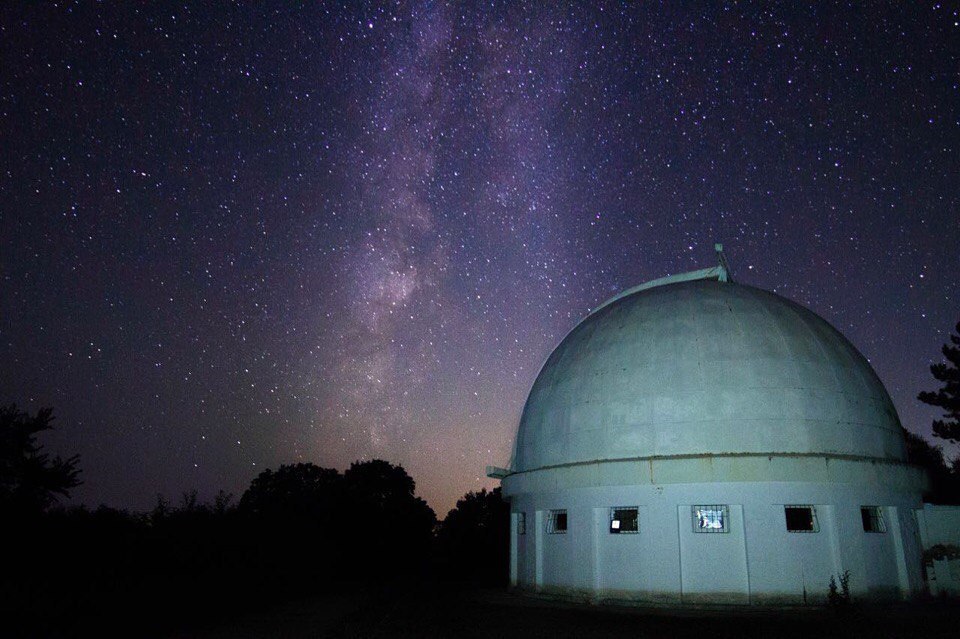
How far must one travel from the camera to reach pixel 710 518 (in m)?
15.4

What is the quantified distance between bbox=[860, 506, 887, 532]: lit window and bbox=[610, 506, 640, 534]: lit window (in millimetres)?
5667

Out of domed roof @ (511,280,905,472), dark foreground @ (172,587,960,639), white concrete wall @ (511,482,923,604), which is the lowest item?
dark foreground @ (172,587,960,639)

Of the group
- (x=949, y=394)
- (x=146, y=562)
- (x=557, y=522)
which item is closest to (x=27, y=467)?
(x=146, y=562)

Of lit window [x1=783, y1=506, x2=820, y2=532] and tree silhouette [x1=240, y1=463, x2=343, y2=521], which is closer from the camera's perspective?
lit window [x1=783, y1=506, x2=820, y2=532]

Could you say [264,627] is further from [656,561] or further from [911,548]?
[911,548]

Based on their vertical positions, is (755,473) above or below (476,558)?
above

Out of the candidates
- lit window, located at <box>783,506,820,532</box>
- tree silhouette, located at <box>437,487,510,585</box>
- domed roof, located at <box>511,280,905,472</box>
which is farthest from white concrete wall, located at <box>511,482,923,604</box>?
tree silhouette, located at <box>437,487,510,585</box>

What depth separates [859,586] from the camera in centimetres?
1510

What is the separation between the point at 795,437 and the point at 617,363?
16.5 ft

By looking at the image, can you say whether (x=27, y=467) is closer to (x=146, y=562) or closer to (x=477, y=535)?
(x=146, y=562)

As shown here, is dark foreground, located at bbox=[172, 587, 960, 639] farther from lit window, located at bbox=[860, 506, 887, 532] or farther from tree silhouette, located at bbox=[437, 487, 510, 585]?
tree silhouette, located at bbox=[437, 487, 510, 585]

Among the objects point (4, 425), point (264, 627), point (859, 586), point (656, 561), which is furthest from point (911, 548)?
point (4, 425)

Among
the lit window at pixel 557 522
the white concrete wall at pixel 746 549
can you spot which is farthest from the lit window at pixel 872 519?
the lit window at pixel 557 522

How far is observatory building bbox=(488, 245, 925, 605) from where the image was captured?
15.1 metres
